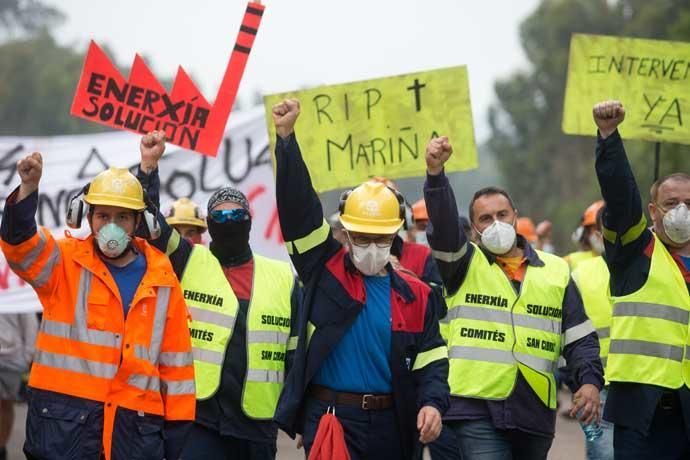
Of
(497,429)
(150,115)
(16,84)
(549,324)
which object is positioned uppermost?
(16,84)

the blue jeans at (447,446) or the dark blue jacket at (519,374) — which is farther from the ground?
the dark blue jacket at (519,374)

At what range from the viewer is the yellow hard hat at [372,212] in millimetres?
6320

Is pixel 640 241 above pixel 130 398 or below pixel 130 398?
above

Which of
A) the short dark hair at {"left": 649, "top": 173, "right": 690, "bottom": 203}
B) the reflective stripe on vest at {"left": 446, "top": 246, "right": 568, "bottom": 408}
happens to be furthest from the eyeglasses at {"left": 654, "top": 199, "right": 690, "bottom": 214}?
the reflective stripe on vest at {"left": 446, "top": 246, "right": 568, "bottom": 408}

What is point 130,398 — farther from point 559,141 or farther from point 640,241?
point 559,141

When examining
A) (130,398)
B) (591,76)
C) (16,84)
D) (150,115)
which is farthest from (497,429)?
(16,84)

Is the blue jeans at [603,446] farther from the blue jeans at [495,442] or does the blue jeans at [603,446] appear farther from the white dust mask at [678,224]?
the white dust mask at [678,224]

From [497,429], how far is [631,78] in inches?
166

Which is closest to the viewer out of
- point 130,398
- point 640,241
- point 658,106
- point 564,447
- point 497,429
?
point 130,398

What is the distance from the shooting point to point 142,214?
6660 mm

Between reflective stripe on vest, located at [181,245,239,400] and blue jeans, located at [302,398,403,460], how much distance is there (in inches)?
49.5

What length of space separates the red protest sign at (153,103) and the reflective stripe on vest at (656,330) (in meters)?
3.43

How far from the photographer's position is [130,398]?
20.3 ft

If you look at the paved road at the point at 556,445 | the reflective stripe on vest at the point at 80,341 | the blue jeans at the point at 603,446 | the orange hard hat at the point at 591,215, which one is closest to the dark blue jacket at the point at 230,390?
the reflective stripe on vest at the point at 80,341
